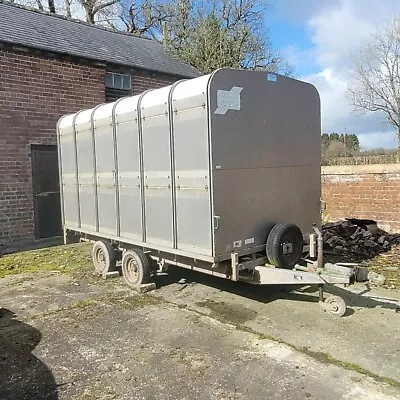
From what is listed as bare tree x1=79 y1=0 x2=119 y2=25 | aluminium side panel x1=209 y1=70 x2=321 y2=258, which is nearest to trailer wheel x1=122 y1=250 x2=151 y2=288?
aluminium side panel x1=209 y1=70 x2=321 y2=258

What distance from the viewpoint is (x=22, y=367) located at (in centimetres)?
434

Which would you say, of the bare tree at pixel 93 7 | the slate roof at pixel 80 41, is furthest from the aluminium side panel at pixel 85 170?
the bare tree at pixel 93 7

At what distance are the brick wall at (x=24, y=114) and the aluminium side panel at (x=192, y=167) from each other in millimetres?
6710

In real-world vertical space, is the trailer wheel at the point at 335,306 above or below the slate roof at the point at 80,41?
below

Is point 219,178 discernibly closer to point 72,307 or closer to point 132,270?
point 132,270

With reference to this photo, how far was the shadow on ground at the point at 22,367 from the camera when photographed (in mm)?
3818

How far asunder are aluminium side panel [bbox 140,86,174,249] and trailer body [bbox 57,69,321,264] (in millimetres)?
15

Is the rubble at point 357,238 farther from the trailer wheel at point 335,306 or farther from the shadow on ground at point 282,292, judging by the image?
the trailer wheel at point 335,306

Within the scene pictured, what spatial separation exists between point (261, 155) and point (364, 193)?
560cm

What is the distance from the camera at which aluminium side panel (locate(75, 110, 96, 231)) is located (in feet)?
25.8

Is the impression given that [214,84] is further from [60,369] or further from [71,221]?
[71,221]

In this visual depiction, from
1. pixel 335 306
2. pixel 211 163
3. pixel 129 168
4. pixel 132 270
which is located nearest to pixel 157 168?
pixel 129 168

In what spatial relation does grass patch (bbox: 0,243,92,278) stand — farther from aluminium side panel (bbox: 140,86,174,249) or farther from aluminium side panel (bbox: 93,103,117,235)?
aluminium side panel (bbox: 140,86,174,249)

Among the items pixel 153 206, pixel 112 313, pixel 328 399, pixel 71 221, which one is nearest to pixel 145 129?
pixel 153 206
